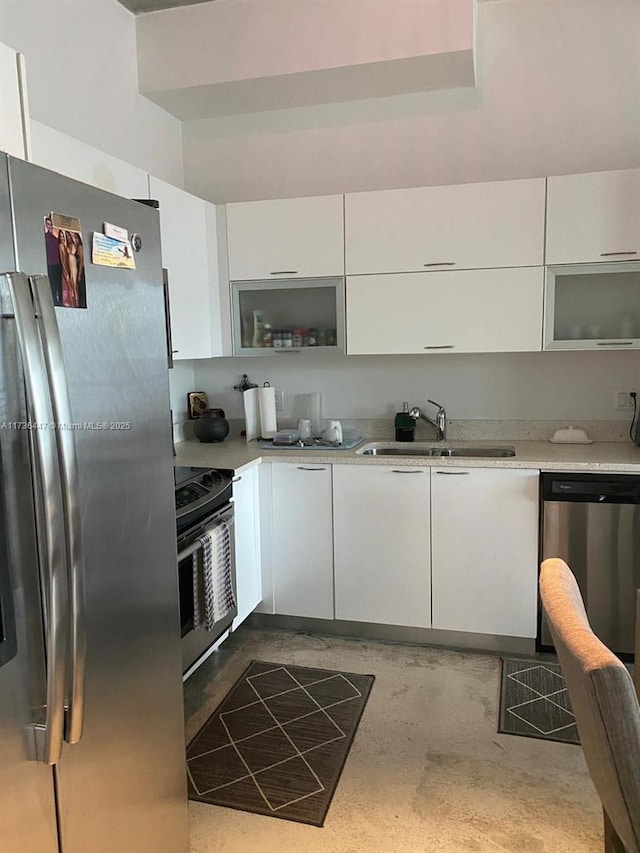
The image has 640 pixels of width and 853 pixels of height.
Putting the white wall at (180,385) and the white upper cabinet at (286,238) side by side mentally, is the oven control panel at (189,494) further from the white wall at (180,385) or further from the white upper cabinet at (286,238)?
the white upper cabinet at (286,238)

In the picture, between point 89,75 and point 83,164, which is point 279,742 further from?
point 89,75

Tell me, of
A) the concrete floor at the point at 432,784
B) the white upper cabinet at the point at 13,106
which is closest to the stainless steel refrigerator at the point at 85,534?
the white upper cabinet at the point at 13,106

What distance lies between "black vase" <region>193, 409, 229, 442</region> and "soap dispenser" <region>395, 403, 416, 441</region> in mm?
932

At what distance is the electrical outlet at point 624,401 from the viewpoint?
3318 millimetres

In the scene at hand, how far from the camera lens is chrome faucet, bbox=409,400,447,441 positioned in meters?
3.52

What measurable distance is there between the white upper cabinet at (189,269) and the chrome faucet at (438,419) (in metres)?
1.09

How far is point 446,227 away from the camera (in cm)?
310

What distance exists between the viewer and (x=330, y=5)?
9.80ft

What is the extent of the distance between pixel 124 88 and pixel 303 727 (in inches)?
116

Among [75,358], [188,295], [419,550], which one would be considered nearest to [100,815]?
[75,358]

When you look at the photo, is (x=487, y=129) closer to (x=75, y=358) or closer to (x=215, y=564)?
(x=215, y=564)

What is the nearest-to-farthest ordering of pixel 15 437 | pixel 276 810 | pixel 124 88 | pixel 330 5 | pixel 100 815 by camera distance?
pixel 15 437 → pixel 100 815 → pixel 276 810 → pixel 330 5 → pixel 124 88

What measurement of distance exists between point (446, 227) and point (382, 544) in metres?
1.50

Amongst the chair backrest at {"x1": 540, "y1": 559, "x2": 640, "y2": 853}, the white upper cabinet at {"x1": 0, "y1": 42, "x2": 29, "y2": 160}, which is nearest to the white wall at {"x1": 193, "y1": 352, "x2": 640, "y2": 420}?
the white upper cabinet at {"x1": 0, "y1": 42, "x2": 29, "y2": 160}
